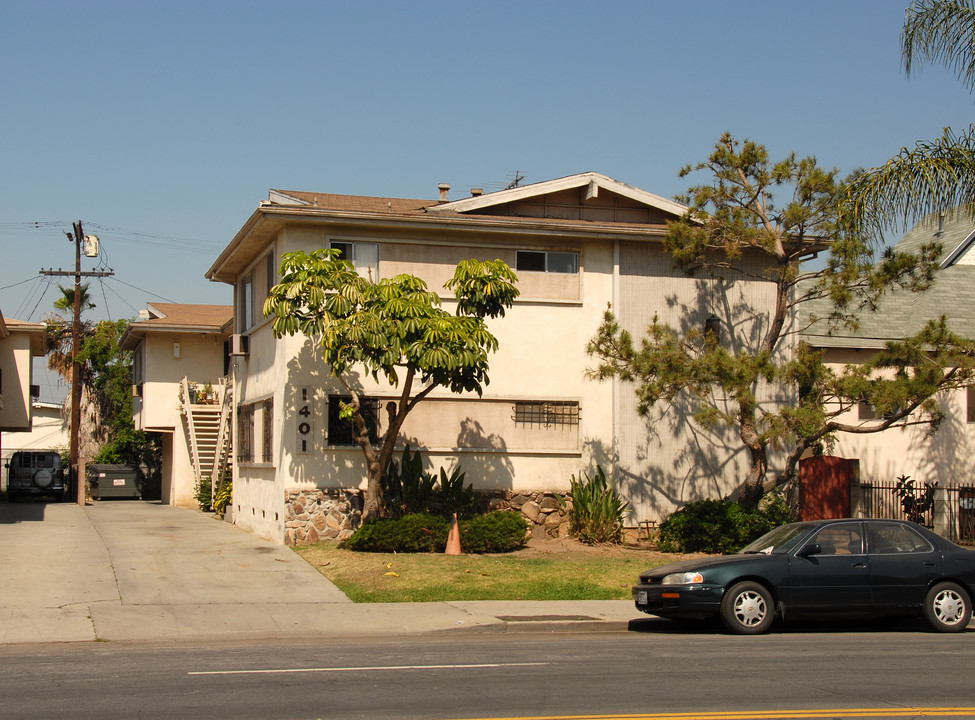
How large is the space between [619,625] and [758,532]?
7021 millimetres

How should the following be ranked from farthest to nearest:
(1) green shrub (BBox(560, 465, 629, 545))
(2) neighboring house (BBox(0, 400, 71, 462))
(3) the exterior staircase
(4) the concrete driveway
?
(2) neighboring house (BBox(0, 400, 71, 462)) → (3) the exterior staircase → (1) green shrub (BBox(560, 465, 629, 545)) → (4) the concrete driveway

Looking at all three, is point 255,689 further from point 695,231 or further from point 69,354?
point 69,354

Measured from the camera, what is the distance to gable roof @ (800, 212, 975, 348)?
24.2m

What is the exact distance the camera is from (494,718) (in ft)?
25.2

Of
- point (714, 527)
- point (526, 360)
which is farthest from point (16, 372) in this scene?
point (714, 527)

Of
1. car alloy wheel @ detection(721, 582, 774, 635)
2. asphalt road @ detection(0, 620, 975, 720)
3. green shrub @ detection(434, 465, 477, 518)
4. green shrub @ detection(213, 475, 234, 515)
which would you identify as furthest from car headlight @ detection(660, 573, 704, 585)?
green shrub @ detection(213, 475, 234, 515)

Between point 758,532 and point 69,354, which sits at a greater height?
point 69,354

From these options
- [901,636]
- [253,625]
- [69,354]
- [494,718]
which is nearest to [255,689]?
[494,718]

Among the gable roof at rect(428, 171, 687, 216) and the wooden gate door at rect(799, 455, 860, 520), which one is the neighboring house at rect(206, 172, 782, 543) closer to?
the gable roof at rect(428, 171, 687, 216)

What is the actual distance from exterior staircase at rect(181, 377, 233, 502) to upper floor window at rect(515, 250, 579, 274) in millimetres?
10887

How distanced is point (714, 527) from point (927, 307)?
1011cm

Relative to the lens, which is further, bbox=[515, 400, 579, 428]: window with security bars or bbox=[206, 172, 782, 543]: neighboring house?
bbox=[515, 400, 579, 428]: window with security bars

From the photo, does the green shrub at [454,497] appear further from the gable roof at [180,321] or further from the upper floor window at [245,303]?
the gable roof at [180,321]

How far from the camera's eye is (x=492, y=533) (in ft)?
61.8
